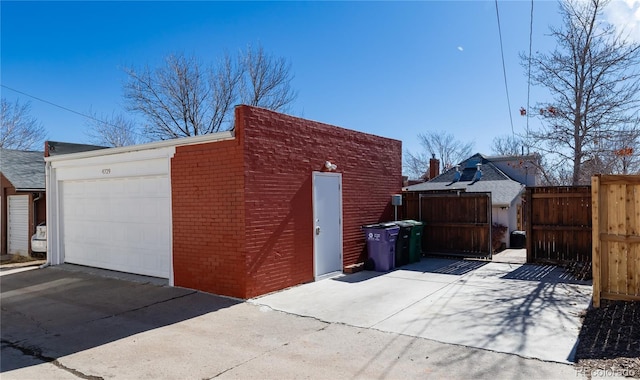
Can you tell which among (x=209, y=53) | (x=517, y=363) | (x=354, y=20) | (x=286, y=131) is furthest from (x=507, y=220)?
(x=209, y=53)

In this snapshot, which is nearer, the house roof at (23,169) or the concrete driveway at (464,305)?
the concrete driveway at (464,305)

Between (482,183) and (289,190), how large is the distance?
1542 centimetres

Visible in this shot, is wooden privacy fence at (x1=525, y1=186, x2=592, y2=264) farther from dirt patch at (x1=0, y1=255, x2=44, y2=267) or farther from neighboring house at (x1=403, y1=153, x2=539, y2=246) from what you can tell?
dirt patch at (x1=0, y1=255, x2=44, y2=267)

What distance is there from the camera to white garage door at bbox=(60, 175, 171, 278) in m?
8.53

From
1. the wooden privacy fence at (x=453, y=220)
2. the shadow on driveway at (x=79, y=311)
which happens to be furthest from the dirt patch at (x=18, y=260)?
the wooden privacy fence at (x=453, y=220)

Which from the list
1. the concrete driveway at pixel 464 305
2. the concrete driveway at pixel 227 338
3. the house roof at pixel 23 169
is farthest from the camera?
the house roof at pixel 23 169

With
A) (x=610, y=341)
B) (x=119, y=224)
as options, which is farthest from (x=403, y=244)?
(x=119, y=224)

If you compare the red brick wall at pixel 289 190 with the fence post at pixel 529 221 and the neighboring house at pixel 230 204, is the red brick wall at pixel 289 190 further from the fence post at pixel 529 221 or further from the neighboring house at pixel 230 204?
the fence post at pixel 529 221

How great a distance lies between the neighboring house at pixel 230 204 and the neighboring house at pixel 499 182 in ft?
22.4

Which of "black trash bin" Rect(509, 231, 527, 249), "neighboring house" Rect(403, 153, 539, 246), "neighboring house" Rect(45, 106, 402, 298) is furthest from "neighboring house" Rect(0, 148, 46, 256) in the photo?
"black trash bin" Rect(509, 231, 527, 249)

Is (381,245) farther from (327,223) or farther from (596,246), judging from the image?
(596,246)

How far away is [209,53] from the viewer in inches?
811

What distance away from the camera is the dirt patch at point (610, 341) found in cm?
397

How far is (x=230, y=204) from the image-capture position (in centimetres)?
710
